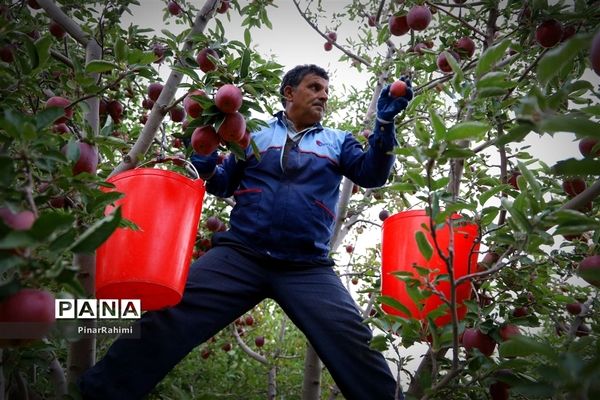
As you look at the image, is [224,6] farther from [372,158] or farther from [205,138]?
[205,138]

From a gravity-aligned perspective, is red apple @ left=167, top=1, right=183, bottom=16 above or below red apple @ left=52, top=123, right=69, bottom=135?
above

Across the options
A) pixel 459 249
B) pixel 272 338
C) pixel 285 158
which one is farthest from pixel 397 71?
pixel 272 338

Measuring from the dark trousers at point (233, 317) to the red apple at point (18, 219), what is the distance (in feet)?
3.00

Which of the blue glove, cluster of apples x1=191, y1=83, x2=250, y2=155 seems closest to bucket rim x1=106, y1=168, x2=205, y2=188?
cluster of apples x1=191, y1=83, x2=250, y2=155

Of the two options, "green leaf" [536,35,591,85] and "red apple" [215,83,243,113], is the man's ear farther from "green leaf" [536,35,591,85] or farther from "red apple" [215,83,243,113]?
"green leaf" [536,35,591,85]

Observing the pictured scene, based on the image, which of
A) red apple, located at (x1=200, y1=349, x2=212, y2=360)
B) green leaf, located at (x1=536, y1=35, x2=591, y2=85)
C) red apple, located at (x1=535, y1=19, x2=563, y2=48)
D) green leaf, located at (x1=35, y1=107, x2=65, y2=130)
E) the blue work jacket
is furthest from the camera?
red apple, located at (x1=200, y1=349, x2=212, y2=360)

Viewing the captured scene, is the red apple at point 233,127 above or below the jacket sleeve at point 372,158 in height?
below

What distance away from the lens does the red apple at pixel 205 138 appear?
155cm

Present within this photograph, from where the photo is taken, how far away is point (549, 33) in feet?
5.77

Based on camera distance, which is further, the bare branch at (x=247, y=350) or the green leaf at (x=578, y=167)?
the bare branch at (x=247, y=350)

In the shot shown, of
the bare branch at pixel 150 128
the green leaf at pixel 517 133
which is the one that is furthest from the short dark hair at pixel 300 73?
the green leaf at pixel 517 133

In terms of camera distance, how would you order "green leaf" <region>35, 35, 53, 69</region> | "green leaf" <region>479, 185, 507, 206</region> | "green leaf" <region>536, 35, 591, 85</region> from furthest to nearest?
"green leaf" <region>479, 185, 507, 206</region>
"green leaf" <region>35, 35, 53, 69</region>
"green leaf" <region>536, 35, 591, 85</region>

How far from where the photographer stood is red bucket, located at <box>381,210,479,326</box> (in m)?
1.69

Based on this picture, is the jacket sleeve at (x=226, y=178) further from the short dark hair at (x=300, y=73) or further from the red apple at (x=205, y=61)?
the short dark hair at (x=300, y=73)
